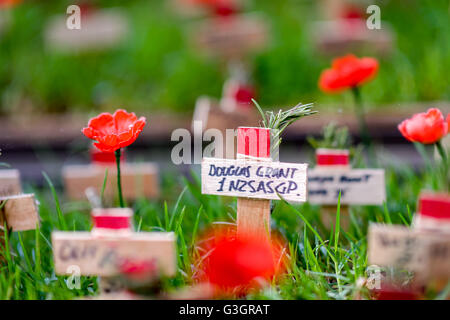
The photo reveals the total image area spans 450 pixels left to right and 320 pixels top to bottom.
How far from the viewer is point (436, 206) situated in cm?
69

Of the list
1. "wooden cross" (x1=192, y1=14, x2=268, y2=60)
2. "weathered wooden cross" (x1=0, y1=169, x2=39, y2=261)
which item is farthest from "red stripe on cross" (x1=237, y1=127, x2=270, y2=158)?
"wooden cross" (x1=192, y1=14, x2=268, y2=60)

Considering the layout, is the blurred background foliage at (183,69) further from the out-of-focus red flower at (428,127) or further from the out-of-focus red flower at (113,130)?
the out-of-focus red flower at (113,130)

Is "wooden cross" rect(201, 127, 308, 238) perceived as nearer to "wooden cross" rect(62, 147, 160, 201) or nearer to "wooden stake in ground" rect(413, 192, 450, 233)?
"wooden stake in ground" rect(413, 192, 450, 233)

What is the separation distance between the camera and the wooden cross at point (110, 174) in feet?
3.99

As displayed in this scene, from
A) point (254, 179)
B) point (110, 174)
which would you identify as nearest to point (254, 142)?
point (254, 179)

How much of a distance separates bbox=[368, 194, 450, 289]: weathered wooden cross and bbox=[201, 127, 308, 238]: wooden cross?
137 mm

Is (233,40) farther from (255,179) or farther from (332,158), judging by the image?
(255,179)

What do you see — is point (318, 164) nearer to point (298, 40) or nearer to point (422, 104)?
point (422, 104)

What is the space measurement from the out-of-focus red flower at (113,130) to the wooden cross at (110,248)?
0.10 meters

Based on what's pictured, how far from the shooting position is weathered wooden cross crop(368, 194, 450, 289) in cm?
68

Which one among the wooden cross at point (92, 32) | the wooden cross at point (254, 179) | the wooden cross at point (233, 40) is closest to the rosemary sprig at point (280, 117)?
the wooden cross at point (254, 179)

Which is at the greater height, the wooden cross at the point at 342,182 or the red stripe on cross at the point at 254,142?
the red stripe on cross at the point at 254,142
